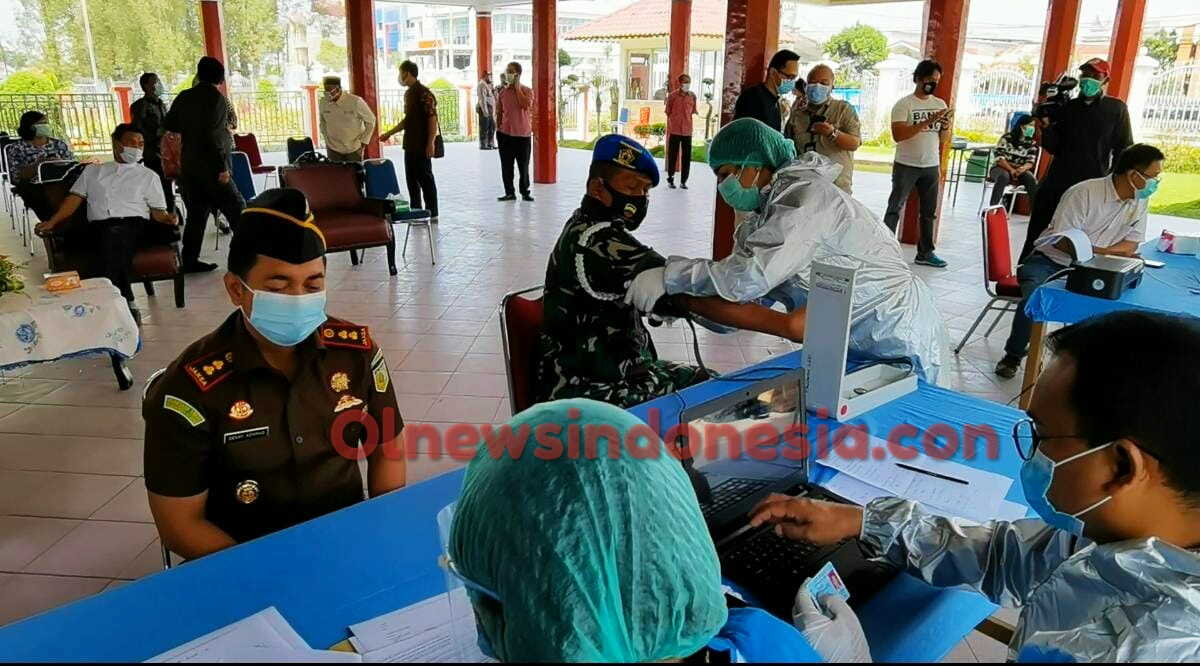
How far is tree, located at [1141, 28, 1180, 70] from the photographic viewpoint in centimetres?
1147

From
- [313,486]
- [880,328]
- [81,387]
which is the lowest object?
[81,387]

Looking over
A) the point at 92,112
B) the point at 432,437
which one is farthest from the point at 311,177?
the point at 92,112

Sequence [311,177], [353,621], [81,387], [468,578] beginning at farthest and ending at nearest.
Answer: [311,177] → [81,387] → [353,621] → [468,578]

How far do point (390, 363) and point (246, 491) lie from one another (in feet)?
7.95

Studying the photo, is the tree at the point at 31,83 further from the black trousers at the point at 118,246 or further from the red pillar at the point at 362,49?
the black trousers at the point at 118,246

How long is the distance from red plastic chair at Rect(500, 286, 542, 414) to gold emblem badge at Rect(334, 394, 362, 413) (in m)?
0.64

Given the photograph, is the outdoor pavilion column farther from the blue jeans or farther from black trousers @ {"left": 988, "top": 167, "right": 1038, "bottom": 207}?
black trousers @ {"left": 988, "top": 167, "right": 1038, "bottom": 207}

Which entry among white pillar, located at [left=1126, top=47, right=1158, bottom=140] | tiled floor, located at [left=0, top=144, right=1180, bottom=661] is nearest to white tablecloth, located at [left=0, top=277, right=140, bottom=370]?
tiled floor, located at [left=0, top=144, right=1180, bottom=661]

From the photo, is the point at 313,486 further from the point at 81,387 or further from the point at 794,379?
the point at 81,387

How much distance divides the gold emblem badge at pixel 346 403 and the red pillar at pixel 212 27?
988cm

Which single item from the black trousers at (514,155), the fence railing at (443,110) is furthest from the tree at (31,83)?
the black trousers at (514,155)

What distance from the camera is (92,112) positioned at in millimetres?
11391

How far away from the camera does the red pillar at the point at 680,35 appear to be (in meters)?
11.1

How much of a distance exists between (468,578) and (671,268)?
1.42m
